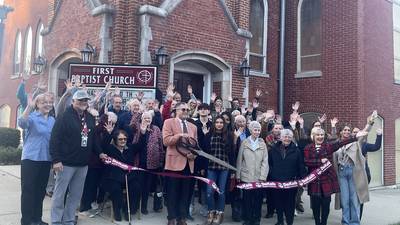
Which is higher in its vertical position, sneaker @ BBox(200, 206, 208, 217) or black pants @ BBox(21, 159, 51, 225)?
black pants @ BBox(21, 159, 51, 225)

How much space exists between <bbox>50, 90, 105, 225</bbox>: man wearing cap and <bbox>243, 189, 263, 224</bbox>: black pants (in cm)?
268

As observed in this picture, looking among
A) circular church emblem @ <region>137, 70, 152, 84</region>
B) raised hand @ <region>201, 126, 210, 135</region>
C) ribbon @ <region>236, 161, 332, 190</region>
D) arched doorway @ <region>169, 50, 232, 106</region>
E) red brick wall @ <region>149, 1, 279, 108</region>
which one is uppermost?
red brick wall @ <region>149, 1, 279, 108</region>

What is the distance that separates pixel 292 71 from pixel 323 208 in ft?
26.8

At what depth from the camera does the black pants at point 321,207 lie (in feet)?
21.2

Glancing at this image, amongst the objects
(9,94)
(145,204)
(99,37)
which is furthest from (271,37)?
(9,94)

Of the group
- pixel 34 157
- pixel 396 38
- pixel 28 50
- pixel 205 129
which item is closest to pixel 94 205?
pixel 34 157

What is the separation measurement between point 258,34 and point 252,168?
26.9 ft

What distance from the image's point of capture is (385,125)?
13.4 metres

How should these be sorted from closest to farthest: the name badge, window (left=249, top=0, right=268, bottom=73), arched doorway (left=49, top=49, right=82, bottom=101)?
the name badge < arched doorway (left=49, top=49, right=82, bottom=101) < window (left=249, top=0, right=268, bottom=73)

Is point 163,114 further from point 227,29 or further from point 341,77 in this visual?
point 341,77

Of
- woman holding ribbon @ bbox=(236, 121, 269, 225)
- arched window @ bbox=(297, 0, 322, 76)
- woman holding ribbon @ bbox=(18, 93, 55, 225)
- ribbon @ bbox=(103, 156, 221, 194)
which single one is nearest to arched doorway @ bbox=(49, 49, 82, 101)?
ribbon @ bbox=(103, 156, 221, 194)

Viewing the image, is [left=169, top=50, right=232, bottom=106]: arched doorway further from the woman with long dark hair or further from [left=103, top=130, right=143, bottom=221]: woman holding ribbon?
[left=103, top=130, right=143, bottom=221]: woman holding ribbon

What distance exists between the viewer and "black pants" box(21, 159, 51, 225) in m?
5.37

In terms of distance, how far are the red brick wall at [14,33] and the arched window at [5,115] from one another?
0.29m
